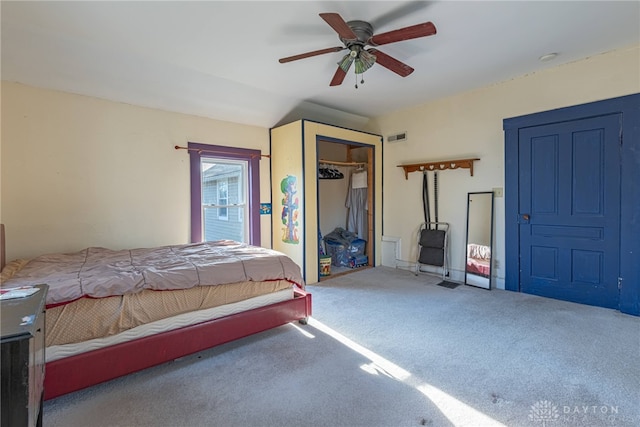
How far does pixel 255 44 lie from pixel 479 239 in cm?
377

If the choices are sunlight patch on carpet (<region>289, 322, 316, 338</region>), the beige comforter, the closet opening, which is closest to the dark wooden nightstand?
the beige comforter

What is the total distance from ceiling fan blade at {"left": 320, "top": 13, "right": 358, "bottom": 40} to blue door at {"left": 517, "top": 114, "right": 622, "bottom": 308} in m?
2.81

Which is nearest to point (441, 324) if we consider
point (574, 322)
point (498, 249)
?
point (574, 322)

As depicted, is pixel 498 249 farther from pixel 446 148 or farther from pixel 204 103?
pixel 204 103

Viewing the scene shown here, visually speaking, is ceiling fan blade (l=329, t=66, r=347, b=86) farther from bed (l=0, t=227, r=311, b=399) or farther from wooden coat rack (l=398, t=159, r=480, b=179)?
wooden coat rack (l=398, t=159, r=480, b=179)

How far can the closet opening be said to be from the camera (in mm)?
5336

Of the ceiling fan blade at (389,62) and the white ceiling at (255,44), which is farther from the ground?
the white ceiling at (255,44)

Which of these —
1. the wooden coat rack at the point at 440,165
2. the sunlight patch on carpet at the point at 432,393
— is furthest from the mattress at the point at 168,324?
the wooden coat rack at the point at 440,165

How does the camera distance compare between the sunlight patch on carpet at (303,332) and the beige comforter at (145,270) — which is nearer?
the beige comforter at (145,270)

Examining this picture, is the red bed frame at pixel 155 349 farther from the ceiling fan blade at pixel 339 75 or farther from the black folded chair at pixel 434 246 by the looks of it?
the black folded chair at pixel 434 246

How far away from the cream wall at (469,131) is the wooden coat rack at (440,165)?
0.29 ft

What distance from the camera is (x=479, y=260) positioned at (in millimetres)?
4176

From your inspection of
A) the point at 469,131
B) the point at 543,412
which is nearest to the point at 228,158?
the point at 469,131

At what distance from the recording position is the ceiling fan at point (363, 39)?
2158mm
